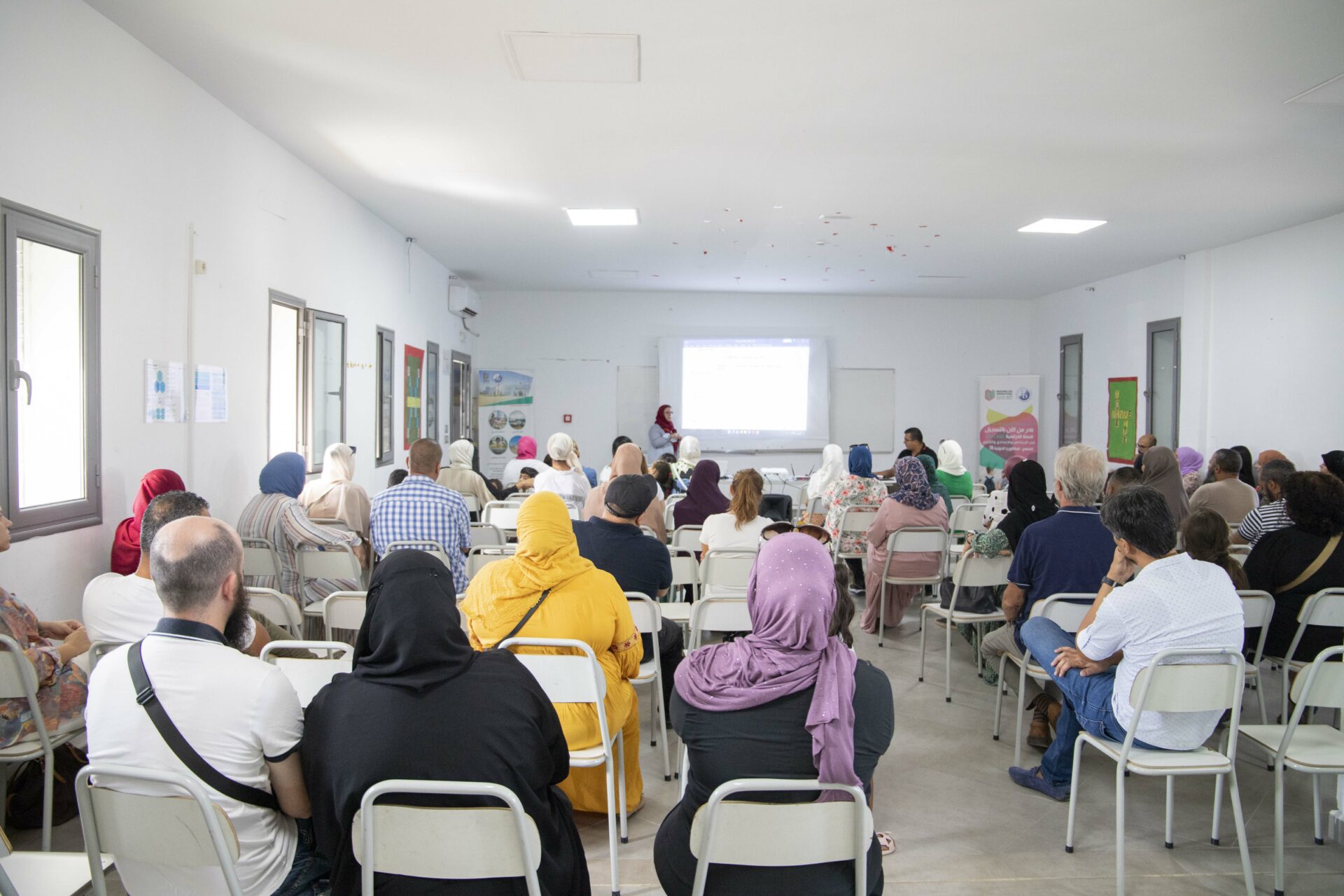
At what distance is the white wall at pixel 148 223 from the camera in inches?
132

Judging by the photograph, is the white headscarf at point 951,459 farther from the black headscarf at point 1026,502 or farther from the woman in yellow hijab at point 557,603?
the woman in yellow hijab at point 557,603

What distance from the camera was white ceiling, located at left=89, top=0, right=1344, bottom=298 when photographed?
371 cm

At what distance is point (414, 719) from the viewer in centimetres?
163

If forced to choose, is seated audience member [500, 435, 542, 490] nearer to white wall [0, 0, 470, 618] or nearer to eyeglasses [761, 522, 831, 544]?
white wall [0, 0, 470, 618]

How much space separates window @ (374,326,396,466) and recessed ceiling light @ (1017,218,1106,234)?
18.8 feet

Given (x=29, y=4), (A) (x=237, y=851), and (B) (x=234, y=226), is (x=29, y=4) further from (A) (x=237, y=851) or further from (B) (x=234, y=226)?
(A) (x=237, y=851)

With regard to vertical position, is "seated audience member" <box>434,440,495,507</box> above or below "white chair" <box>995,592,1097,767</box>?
above

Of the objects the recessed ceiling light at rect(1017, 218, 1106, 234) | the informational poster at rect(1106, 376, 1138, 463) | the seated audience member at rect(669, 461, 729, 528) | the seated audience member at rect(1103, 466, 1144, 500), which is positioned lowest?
the seated audience member at rect(669, 461, 729, 528)

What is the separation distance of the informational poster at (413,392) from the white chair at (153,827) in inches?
283

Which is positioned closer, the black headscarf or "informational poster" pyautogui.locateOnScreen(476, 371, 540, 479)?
the black headscarf

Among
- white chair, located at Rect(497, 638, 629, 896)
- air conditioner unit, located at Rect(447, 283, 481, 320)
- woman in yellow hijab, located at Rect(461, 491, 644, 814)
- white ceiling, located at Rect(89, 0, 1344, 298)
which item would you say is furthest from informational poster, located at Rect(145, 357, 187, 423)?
air conditioner unit, located at Rect(447, 283, 481, 320)

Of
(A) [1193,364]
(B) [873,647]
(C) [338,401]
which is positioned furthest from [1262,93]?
(C) [338,401]

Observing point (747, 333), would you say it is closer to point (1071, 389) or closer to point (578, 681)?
point (1071, 389)

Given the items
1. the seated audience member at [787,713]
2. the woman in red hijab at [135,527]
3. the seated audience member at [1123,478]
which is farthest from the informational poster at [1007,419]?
the seated audience member at [787,713]
